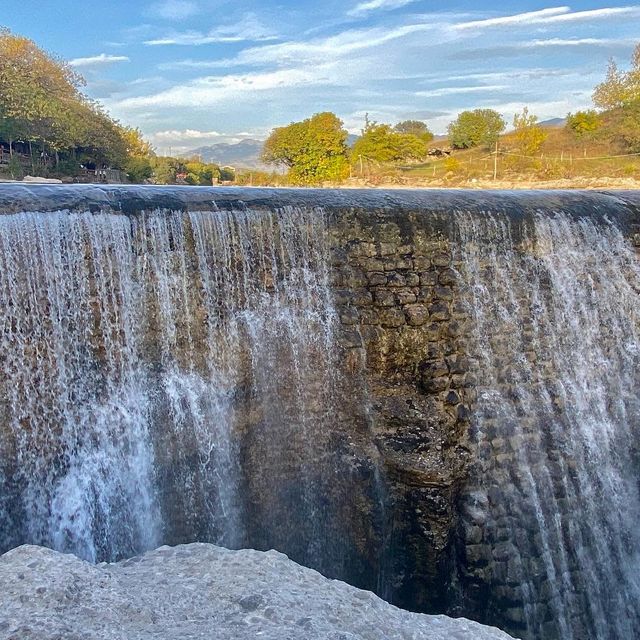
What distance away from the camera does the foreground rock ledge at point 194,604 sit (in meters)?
2.51

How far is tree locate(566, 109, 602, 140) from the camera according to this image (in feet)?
106

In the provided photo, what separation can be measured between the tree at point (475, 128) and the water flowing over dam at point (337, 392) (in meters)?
29.8

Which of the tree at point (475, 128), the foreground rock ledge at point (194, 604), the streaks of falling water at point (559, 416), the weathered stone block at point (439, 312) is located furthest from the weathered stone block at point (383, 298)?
the tree at point (475, 128)

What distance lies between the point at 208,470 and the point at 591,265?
472 centimetres

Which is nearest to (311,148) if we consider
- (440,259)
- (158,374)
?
(440,259)

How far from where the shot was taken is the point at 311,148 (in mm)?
31266

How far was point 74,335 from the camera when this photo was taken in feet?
17.1

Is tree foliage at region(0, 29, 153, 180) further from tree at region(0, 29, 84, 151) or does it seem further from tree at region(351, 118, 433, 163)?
tree at region(351, 118, 433, 163)

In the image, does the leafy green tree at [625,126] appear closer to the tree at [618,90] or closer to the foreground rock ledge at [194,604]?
the tree at [618,90]

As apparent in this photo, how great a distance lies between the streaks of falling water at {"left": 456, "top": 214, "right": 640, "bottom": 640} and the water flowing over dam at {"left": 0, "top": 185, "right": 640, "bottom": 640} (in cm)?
2

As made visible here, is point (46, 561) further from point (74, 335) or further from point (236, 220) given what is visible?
point (236, 220)

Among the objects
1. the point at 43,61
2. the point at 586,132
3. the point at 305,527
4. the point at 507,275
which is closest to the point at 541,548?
the point at 305,527

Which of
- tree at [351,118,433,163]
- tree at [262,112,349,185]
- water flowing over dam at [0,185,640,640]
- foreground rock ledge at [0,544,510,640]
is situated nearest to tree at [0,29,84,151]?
tree at [262,112,349,185]

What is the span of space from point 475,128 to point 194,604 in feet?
119
